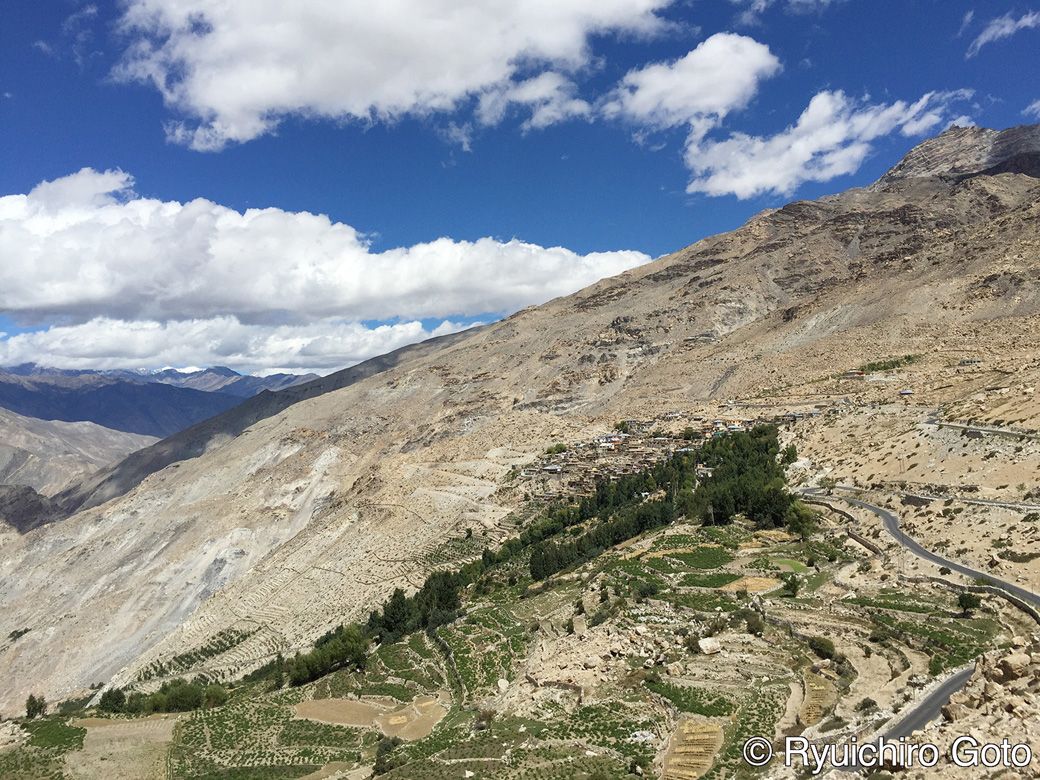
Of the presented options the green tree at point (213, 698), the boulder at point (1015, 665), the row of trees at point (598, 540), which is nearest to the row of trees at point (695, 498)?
the row of trees at point (598, 540)

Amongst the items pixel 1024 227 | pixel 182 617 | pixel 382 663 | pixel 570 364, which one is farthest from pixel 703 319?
pixel 382 663

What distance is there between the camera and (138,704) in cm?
4119

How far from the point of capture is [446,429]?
140 metres

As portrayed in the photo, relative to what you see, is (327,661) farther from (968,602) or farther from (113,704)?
(968,602)

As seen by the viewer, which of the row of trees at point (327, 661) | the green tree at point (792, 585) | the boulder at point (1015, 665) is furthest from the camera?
the row of trees at point (327, 661)

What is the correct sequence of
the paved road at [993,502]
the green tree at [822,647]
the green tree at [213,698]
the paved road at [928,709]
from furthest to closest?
1. the green tree at [213,698]
2. the paved road at [993,502]
3. the green tree at [822,647]
4. the paved road at [928,709]

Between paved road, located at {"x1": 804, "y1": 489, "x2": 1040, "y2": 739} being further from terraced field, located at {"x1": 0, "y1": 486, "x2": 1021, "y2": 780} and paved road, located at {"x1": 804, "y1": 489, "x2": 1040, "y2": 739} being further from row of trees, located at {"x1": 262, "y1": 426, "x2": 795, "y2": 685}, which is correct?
row of trees, located at {"x1": 262, "y1": 426, "x2": 795, "y2": 685}

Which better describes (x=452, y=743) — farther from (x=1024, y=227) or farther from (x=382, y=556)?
(x=1024, y=227)

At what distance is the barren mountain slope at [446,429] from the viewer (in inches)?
3335

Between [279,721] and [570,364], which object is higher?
[570,364]

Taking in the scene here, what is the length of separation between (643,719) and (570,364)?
138223 mm

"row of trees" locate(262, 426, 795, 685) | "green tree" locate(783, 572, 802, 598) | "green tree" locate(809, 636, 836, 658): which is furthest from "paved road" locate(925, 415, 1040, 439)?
"green tree" locate(809, 636, 836, 658)

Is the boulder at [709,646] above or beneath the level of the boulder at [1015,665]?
beneath

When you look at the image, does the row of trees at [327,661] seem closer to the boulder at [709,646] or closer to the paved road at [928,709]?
the boulder at [709,646]
